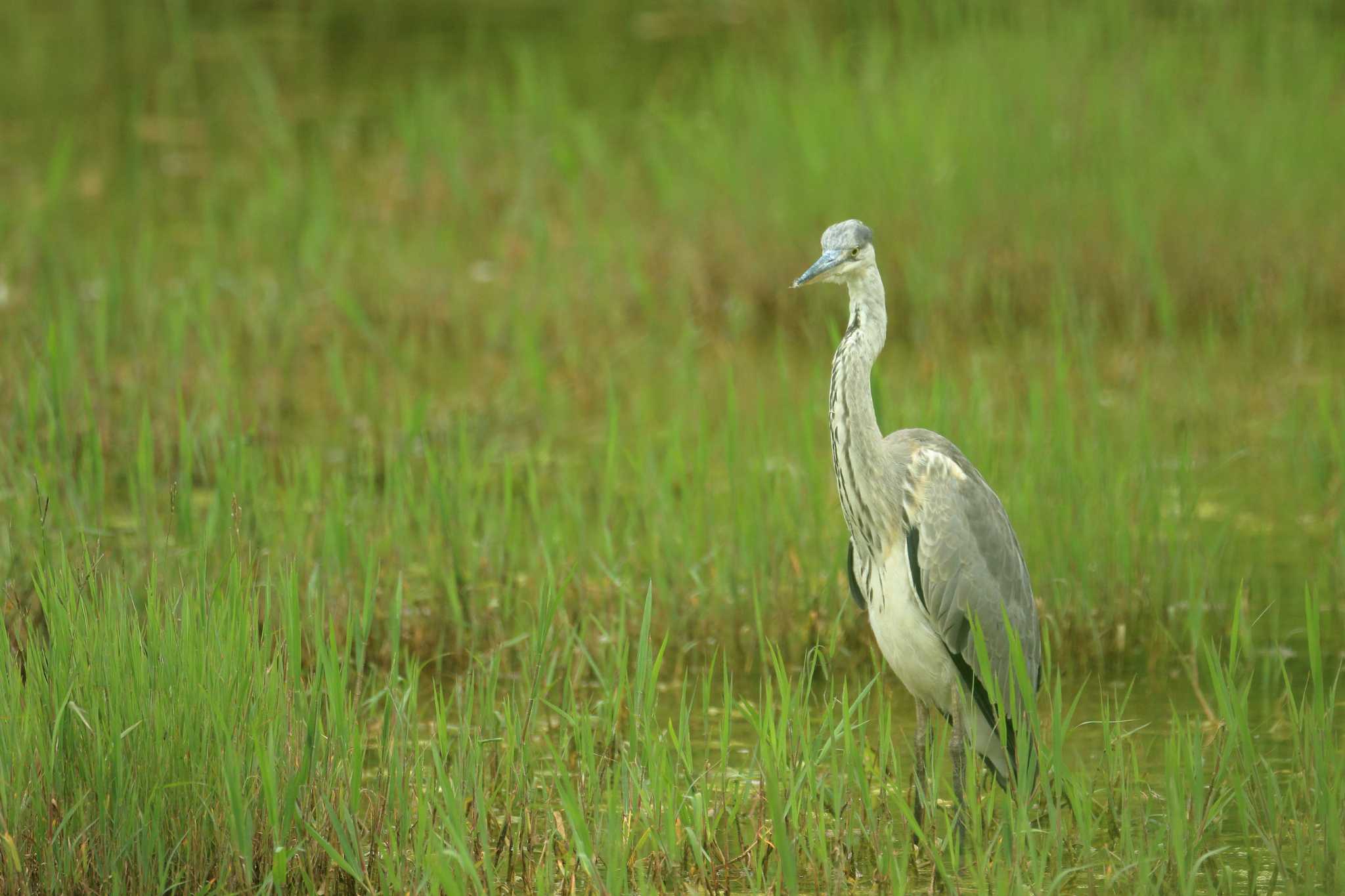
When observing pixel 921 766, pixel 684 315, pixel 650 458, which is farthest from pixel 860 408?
pixel 684 315

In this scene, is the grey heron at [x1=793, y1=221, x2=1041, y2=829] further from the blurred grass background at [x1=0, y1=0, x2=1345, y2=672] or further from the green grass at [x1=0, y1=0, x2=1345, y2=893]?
the blurred grass background at [x1=0, y1=0, x2=1345, y2=672]

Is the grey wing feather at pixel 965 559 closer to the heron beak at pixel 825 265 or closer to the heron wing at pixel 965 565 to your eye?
the heron wing at pixel 965 565

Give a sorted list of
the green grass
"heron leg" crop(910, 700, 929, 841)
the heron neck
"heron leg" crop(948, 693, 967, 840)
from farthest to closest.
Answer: the heron neck
"heron leg" crop(948, 693, 967, 840)
"heron leg" crop(910, 700, 929, 841)
the green grass

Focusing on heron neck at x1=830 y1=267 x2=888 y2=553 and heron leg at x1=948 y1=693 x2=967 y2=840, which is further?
heron neck at x1=830 y1=267 x2=888 y2=553

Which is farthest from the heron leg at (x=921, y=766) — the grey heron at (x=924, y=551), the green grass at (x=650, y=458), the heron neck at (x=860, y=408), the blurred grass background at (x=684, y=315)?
the blurred grass background at (x=684, y=315)

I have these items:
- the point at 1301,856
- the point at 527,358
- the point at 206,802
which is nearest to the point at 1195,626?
the point at 1301,856

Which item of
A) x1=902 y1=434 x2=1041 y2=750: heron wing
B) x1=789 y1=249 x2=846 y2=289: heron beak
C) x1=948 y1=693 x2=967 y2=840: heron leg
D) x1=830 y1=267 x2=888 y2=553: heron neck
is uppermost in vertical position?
x1=789 y1=249 x2=846 y2=289: heron beak

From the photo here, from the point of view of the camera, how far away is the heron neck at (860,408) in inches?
151

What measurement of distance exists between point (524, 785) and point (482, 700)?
214mm

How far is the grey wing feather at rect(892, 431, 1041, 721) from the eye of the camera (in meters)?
3.79

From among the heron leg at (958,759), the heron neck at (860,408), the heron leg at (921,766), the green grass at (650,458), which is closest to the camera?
the green grass at (650,458)

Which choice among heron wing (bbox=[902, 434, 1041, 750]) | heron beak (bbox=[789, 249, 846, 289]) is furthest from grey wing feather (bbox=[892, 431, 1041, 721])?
heron beak (bbox=[789, 249, 846, 289])

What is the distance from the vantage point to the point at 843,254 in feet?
12.5

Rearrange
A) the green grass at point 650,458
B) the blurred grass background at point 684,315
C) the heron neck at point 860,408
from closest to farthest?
1. the green grass at point 650,458
2. the heron neck at point 860,408
3. the blurred grass background at point 684,315
